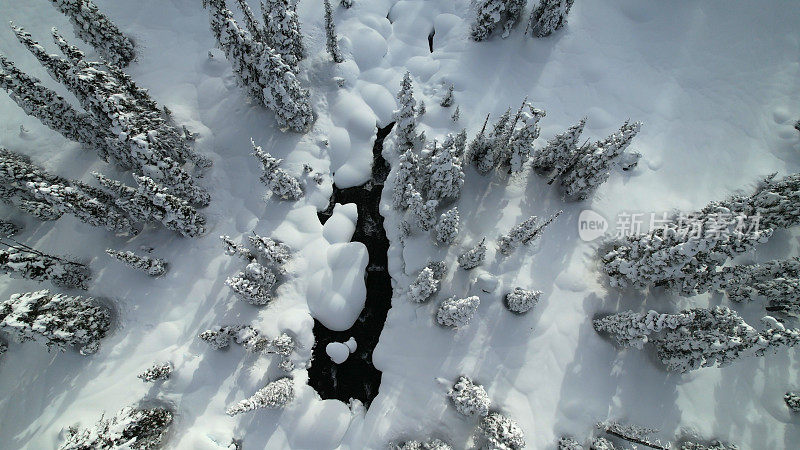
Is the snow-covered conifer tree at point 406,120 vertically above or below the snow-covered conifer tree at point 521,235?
above

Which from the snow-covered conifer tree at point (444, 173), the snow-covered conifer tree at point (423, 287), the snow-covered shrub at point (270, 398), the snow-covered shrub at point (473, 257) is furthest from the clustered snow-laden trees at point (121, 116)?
the snow-covered shrub at point (473, 257)

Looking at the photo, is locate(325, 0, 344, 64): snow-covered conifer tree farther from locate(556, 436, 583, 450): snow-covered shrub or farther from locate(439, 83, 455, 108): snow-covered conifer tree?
locate(556, 436, 583, 450): snow-covered shrub

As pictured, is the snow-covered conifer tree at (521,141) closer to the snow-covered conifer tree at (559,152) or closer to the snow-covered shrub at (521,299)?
the snow-covered conifer tree at (559,152)

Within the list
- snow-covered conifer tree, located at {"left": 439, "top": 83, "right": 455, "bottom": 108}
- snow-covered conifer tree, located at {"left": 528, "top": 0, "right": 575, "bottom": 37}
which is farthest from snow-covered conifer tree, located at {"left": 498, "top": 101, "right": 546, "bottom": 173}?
snow-covered conifer tree, located at {"left": 528, "top": 0, "right": 575, "bottom": 37}

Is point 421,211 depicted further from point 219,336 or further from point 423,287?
point 219,336

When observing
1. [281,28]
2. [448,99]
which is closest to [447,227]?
[448,99]

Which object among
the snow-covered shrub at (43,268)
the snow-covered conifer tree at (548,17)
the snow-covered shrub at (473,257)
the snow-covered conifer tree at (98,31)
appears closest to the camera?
the snow-covered shrub at (43,268)
